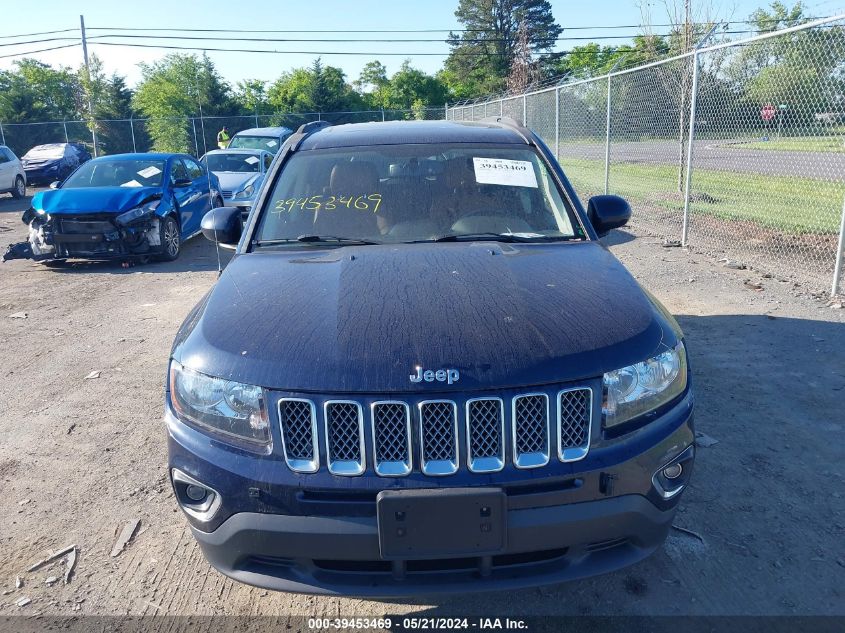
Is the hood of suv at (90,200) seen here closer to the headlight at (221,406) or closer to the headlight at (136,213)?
the headlight at (136,213)

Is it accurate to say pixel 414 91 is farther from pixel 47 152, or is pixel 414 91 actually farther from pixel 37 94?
pixel 47 152

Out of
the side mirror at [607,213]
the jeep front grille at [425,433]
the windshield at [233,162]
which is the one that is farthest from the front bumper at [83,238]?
the jeep front grille at [425,433]

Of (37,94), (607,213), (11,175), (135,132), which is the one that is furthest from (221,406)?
(37,94)

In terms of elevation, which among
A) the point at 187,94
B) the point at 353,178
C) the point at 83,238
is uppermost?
the point at 187,94

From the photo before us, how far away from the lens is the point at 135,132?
34625 millimetres

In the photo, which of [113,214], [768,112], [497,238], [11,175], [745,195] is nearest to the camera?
[497,238]

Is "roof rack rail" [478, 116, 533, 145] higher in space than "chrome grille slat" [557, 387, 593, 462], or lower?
higher

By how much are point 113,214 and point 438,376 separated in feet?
27.5

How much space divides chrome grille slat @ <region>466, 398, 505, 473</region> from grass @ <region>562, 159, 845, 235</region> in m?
8.26

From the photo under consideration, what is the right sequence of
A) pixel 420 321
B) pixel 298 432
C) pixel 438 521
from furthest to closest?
pixel 420 321 → pixel 298 432 → pixel 438 521

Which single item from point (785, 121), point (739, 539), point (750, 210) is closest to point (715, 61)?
point (785, 121)

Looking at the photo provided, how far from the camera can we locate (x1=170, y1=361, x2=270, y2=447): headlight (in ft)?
7.38

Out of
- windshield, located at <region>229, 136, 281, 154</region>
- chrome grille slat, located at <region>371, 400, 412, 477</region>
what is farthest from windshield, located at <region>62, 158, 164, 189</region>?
chrome grille slat, located at <region>371, 400, 412, 477</region>

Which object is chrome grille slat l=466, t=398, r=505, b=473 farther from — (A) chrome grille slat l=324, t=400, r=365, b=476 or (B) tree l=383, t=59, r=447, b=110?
(B) tree l=383, t=59, r=447, b=110
